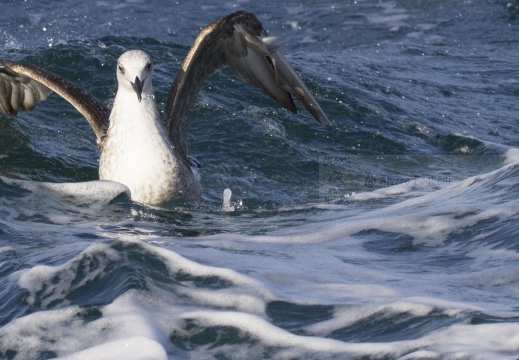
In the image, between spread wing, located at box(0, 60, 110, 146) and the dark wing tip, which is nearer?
the dark wing tip

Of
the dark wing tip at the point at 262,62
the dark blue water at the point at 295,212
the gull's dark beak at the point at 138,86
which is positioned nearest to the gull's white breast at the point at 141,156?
the dark blue water at the point at 295,212

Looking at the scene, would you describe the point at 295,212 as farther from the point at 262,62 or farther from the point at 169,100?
the point at 169,100

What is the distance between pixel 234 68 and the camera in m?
8.94

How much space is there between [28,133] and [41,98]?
38 centimetres

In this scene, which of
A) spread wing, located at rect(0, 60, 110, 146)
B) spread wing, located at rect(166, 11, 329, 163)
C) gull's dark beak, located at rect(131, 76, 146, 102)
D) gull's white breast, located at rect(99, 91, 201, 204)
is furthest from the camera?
spread wing, located at rect(0, 60, 110, 146)

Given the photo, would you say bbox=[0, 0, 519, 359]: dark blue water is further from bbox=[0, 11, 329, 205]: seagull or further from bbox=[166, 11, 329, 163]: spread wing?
bbox=[166, 11, 329, 163]: spread wing

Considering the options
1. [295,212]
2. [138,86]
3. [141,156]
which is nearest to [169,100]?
[141,156]

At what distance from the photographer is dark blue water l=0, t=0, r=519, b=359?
4.84 meters

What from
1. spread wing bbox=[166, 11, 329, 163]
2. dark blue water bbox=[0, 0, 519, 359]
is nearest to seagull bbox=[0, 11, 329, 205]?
spread wing bbox=[166, 11, 329, 163]

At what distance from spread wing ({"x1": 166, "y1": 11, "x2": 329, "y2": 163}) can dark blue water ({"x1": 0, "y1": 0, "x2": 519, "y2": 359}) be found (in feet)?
2.45

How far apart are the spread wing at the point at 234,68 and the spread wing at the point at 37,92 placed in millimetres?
614

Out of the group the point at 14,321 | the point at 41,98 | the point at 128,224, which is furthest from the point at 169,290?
the point at 41,98

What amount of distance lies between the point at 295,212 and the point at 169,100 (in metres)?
1.63

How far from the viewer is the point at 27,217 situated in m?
7.29
